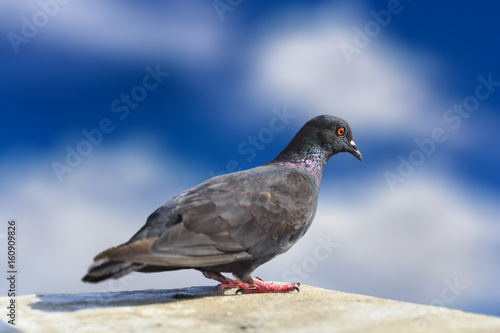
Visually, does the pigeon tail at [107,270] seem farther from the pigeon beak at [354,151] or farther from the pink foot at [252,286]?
the pigeon beak at [354,151]

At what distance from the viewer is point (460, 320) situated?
17.1ft

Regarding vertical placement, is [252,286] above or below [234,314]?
above

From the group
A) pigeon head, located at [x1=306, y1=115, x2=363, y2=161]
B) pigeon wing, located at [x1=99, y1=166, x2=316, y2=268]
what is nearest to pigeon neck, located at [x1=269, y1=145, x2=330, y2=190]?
pigeon head, located at [x1=306, y1=115, x2=363, y2=161]

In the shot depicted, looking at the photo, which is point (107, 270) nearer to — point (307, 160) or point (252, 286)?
point (252, 286)

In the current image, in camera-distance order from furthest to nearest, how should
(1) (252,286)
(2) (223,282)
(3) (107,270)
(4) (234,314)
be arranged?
(2) (223,282), (1) (252,286), (4) (234,314), (3) (107,270)

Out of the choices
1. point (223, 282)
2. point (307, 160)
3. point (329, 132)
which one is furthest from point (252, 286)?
point (329, 132)

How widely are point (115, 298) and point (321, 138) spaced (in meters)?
4.68

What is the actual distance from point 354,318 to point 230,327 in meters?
1.42

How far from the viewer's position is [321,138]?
9.10 m

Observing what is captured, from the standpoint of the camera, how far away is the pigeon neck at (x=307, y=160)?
870cm

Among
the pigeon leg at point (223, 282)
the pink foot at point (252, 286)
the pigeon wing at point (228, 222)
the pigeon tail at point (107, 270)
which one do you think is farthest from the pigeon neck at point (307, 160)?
the pigeon tail at point (107, 270)

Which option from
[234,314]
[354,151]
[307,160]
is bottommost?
[234,314]

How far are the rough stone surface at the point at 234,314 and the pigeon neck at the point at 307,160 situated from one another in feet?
7.58

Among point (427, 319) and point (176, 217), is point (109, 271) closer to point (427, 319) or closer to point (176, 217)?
point (176, 217)
